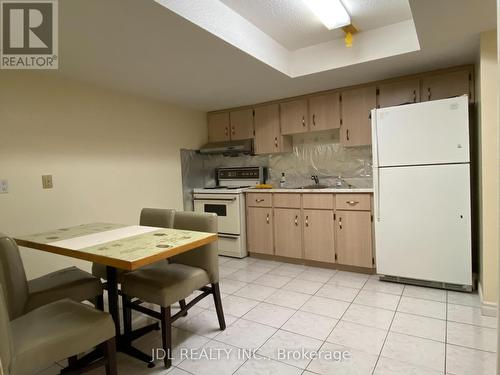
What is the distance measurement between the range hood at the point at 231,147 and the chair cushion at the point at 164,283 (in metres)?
2.27

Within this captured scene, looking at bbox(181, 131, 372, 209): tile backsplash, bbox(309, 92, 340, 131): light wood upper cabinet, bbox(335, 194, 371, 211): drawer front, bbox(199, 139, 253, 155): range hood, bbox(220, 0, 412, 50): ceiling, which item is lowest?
bbox(335, 194, 371, 211): drawer front

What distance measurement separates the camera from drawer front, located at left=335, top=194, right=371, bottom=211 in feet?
10.5

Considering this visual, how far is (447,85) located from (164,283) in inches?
125

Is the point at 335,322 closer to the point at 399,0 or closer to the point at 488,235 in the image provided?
the point at 488,235

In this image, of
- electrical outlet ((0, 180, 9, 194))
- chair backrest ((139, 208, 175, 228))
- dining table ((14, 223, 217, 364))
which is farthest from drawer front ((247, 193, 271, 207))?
electrical outlet ((0, 180, 9, 194))

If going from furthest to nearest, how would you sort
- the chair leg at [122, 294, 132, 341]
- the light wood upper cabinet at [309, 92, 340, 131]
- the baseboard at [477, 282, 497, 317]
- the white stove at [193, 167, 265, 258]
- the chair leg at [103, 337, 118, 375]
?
the white stove at [193, 167, 265, 258] → the light wood upper cabinet at [309, 92, 340, 131] → the baseboard at [477, 282, 497, 317] → the chair leg at [122, 294, 132, 341] → the chair leg at [103, 337, 118, 375]

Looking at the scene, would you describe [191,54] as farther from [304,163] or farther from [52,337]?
[304,163]

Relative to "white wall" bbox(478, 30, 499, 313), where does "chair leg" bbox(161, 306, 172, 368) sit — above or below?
below

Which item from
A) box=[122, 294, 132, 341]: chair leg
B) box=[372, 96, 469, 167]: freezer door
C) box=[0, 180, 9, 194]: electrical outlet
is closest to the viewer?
box=[122, 294, 132, 341]: chair leg

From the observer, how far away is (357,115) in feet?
11.4

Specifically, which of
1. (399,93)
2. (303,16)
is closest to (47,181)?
(303,16)

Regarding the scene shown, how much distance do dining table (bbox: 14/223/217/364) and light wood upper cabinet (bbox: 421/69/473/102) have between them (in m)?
2.67

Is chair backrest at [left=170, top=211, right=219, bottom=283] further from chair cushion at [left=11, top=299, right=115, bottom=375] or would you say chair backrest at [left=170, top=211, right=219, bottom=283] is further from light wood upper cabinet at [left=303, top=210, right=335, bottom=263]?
light wood upper cabinet at [left=303, top=210, right=335, bottom=263]

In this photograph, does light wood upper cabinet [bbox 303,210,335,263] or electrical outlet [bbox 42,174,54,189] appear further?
light wood upper cabinet [bbox 303,210,335,263]
